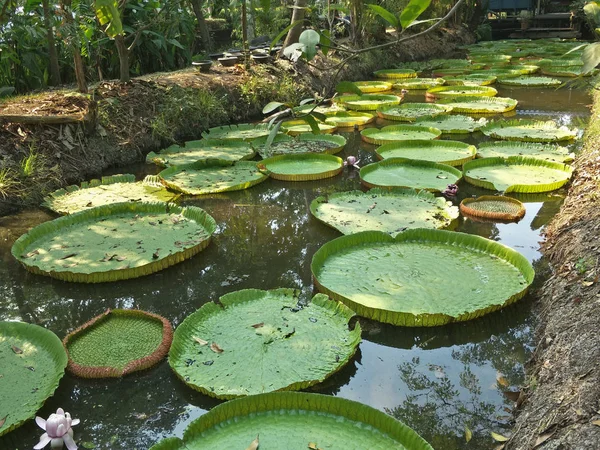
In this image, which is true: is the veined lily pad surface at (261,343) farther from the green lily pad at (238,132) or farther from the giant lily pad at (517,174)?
the green lily pad at (238,132)

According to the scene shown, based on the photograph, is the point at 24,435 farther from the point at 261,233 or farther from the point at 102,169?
the point at 102,169

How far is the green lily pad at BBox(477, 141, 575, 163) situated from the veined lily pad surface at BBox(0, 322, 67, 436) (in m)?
4.94

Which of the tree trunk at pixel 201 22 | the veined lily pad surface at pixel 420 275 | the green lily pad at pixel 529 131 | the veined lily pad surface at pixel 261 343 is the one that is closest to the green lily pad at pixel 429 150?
the green lily pad at pixel 529 131

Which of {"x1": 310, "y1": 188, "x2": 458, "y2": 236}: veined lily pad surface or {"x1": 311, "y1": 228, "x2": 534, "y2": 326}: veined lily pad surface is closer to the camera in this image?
{"x1": 311, "y1": 228, "x2": 534, "y2": 326}: veined lily pad surface

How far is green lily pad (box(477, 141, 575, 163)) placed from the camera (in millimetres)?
5945

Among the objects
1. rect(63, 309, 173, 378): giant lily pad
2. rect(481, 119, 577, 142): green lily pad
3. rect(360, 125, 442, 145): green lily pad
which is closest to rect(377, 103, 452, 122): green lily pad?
rect(360, 125, 442, 145): green lily pad

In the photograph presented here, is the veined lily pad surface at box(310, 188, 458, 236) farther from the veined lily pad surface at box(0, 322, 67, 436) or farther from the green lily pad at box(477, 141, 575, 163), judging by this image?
the veined lily pad surface at box(0, 322, 67, 436)

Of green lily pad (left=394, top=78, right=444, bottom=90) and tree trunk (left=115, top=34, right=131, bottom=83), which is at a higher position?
tree trunk (left=115, top=34, right=131, bottom=83)

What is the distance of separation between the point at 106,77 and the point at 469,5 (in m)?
14.6

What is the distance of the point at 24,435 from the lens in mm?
2494

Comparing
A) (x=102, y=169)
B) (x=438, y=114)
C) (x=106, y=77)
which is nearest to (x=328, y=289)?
(x=102, y=169)

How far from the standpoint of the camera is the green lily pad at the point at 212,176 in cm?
549

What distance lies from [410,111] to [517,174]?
131 inches

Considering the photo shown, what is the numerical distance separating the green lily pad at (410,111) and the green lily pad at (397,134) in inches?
28.6
